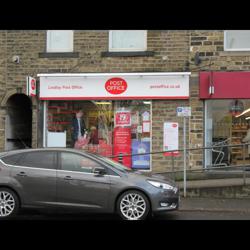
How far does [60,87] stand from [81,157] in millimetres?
6274

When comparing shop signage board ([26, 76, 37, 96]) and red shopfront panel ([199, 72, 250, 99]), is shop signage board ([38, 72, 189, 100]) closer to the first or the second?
shop signage board ([26, 76, 37, 96])

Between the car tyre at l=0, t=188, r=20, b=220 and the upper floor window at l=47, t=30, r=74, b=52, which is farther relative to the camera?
the upper floor window at l=47, t=30, r=74, b=52

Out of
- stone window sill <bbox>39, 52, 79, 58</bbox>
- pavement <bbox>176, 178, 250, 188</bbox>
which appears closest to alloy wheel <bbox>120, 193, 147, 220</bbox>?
pavement <bbox>176, 178, 250, 188</bbox>

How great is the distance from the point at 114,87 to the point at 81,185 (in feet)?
21.1

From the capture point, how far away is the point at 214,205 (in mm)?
12766

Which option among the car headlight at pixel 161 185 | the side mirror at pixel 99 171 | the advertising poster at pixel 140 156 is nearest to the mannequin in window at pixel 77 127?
the advertising poster at pixel 140 156

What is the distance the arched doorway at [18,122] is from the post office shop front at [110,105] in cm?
132

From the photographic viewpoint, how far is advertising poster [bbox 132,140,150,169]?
16.4 m

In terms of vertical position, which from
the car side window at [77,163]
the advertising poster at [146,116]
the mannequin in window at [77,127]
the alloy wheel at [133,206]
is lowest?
the alloy wheel at [133,206]

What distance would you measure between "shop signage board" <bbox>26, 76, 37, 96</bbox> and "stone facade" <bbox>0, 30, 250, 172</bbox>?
1.44 feet

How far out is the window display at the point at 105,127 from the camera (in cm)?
1648

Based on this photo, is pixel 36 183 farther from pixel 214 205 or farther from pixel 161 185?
pixel 214 205

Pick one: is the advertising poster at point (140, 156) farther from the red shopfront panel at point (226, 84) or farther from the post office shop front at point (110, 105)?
the red shopfront panel at point (226, 84)

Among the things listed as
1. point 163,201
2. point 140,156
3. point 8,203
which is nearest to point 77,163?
point 8,203
